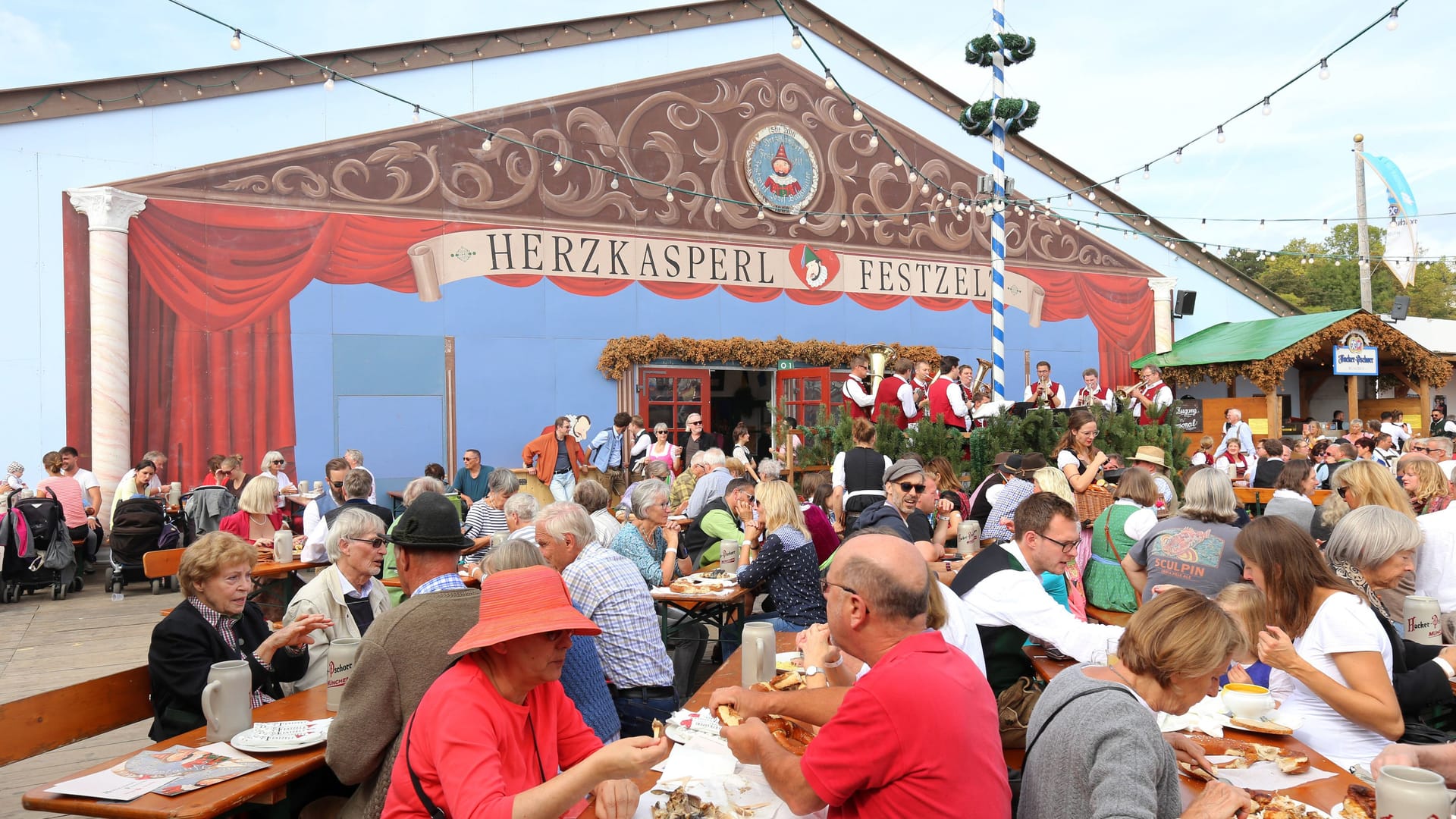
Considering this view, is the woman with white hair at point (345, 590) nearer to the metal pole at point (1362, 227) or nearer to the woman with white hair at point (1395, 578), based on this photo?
the woman with white hair at point (1395, 578)

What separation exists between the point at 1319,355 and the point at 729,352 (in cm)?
A: 1137

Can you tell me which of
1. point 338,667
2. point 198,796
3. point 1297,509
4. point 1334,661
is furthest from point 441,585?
point 1297,509

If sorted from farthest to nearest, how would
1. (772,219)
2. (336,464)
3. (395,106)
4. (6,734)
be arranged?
(772,219)
(395,106)
(336,464)
(6,734)

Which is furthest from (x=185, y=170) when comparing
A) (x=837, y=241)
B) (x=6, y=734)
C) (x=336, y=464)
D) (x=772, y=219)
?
(x=6, y=734)

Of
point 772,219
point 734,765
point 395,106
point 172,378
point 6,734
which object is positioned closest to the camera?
point 734,765

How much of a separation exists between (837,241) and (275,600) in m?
10.6

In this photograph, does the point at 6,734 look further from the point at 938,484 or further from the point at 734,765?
the point at 938,484

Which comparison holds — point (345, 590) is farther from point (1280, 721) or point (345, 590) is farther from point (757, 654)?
point (1280, 721)

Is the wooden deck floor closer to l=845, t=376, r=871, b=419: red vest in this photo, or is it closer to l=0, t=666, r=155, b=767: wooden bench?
l=0, t=666, r=155, b=767: wooden bench

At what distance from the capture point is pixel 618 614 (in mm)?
3973

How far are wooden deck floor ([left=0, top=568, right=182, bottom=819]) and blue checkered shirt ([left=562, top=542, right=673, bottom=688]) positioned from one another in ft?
8.01

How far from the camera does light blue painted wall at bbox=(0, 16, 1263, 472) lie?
10.7m

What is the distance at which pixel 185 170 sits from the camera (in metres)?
11.5

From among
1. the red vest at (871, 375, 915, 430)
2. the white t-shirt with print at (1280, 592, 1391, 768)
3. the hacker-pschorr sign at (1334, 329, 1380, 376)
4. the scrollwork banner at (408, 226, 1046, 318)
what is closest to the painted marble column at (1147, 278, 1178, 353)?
the scrollwork banner at (408, 226, 1046, 318)
